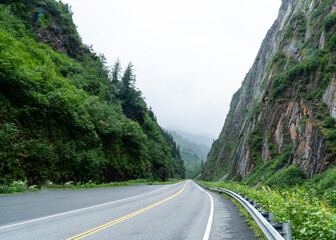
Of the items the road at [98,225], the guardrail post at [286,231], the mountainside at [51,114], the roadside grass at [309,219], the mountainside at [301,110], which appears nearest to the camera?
the roadside grass at [309,219]

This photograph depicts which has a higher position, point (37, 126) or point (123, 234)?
point (37, 126)

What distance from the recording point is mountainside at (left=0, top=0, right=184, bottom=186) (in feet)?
47.0

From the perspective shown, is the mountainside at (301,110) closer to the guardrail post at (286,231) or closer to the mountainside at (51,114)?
the guardrail post at (286,231)

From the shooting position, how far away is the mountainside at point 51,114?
14312mm

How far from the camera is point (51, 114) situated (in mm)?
18703

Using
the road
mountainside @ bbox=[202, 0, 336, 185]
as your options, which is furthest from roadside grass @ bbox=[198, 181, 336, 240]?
mountainside @ bbox=[202, 0, 336, 185]

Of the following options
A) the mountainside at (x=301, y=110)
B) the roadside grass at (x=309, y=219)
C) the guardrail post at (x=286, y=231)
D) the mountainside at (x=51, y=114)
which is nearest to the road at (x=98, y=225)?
the roadside grass at (x=309, y=219)

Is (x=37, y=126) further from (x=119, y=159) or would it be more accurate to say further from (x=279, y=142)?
(x=279, y=142)

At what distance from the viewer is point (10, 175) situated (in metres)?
12.4

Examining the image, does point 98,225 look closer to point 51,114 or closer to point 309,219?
point 309,219

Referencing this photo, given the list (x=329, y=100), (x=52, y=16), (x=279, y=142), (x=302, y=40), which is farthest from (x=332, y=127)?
(x=52, y=16)

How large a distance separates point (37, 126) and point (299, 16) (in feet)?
171

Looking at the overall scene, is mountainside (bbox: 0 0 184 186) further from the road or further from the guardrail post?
the guardrail post

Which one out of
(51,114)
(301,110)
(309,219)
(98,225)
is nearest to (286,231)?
(309,219)
